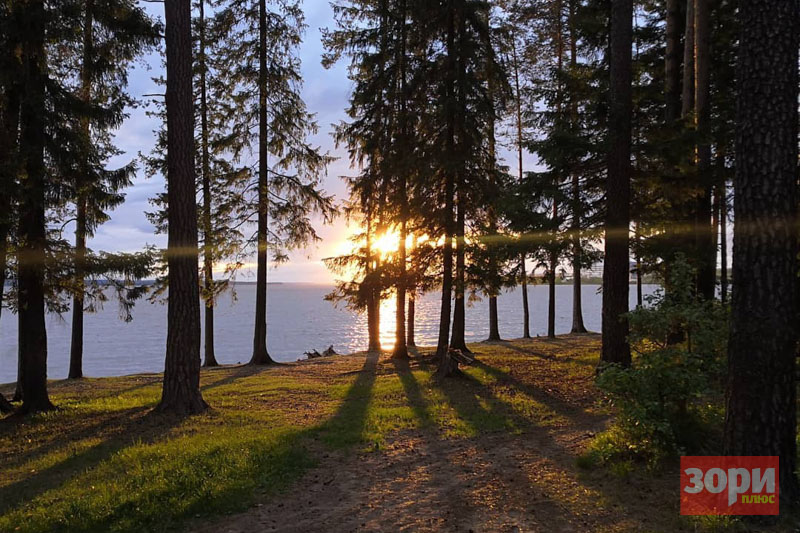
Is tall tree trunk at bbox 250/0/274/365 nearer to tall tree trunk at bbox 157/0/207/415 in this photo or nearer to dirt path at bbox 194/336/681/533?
tall tree trunk at bbox 157/0/207/415

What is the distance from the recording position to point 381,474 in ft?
19.1

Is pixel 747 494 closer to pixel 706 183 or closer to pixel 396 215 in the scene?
pixel 706 183

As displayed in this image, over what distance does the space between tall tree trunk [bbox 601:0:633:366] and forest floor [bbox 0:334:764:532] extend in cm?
130

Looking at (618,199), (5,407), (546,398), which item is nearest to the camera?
(618,199)

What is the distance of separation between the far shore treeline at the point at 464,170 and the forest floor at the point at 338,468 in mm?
1138

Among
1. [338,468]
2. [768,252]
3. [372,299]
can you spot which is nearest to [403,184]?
[372,299]

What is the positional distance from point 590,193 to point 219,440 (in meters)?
9.75

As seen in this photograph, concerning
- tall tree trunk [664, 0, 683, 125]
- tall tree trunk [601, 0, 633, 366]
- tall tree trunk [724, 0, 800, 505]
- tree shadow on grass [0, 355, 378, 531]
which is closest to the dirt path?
tree shadow on grass [0, 355, 378, 531]

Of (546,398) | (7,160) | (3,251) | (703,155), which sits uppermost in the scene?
(703,155)

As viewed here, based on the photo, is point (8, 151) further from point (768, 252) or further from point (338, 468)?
point (768, 252)

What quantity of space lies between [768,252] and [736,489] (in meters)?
2.13

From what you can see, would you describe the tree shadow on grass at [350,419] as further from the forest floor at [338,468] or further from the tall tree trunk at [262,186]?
the tall tree trunk at [262,186]

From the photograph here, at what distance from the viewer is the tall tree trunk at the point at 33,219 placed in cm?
938

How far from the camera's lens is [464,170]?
12.9m
